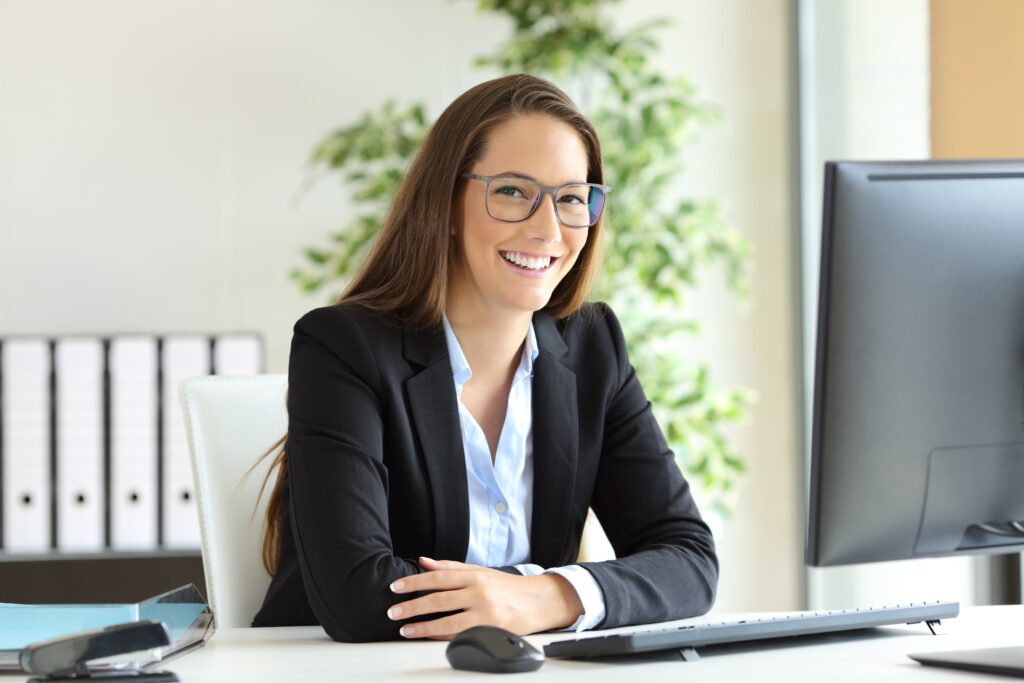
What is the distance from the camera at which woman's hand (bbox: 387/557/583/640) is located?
1.35 m

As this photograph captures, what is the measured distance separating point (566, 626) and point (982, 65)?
170 centimetres

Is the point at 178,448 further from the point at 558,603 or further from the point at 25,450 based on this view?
the point at 558,603

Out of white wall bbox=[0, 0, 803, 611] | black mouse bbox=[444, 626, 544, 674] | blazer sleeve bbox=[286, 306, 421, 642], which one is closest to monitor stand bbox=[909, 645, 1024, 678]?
black mouse bbox=[444, 626, 544, 674]

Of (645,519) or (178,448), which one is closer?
(645,519)

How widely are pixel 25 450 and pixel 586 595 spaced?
178 centimetres

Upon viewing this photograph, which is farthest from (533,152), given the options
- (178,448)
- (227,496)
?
(178,448)

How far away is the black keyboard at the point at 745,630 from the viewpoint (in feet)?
3.72

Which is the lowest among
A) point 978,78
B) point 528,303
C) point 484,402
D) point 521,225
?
point 484,402

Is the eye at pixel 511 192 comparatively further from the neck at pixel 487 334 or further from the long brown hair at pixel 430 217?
the neck at pixel 487 334

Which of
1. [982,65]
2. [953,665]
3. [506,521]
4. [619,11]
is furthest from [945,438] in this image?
[619,11]

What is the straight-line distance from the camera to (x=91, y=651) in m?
1.06

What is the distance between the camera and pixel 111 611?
113 cm

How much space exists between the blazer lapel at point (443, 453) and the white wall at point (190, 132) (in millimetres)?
1853

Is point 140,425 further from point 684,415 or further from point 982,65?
point 982,65
